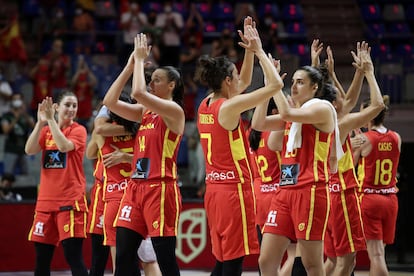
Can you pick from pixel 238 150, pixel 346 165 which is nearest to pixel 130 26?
pixel 346 165

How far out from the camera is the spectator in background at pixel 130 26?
1577 cm

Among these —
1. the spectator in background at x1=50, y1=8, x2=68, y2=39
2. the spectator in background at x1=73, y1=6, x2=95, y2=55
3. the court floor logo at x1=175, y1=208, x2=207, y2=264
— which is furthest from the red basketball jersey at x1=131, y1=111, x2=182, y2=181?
the spectator in background at x1=50, y1=8, x2=68, y2=39

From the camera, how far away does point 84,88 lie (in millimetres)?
14656

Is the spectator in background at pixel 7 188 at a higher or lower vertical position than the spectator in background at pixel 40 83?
lower

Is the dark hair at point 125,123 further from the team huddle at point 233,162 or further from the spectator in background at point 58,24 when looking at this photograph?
the spectator in background at point 58,24

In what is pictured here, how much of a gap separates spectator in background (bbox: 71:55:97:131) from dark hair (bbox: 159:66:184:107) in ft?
23.5

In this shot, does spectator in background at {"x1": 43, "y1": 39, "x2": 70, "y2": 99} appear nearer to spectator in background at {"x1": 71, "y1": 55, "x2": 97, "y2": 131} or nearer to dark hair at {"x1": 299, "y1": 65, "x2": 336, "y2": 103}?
spectator in background at {"x1": 71, "y1": 55, "x2": 97, "y2": 131}

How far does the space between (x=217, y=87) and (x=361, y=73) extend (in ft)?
5.48

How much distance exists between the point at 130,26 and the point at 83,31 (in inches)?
Answer: 34.9

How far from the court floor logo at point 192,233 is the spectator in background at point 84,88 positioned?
3.09 m

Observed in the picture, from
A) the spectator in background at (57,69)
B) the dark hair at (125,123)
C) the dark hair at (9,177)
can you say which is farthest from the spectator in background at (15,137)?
the dark hair at (125,123)

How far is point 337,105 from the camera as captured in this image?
328 inches

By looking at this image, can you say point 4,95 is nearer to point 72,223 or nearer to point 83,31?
point 83,31

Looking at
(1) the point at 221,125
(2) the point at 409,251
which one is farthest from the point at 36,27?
(1) the point at 221,125
